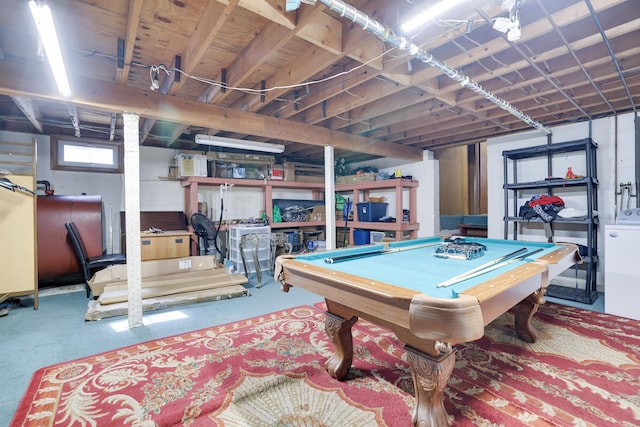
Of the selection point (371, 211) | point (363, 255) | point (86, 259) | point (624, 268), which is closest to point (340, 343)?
point (363, 255)

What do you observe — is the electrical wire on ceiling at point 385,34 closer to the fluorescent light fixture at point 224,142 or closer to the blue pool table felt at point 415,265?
the blue pool table felt at point 415,265

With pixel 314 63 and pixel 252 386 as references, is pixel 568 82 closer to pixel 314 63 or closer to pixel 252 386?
pixel 314 63

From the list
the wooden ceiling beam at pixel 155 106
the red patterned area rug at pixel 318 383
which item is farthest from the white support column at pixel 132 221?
the red patterned area rug at pixel 318 383

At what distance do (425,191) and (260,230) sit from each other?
3378 millimetres

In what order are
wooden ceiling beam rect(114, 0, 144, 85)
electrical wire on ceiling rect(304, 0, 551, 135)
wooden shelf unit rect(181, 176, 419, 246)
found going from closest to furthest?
electrical wire on ceiling rect(304, 0, 551, 135) < wooden ceiling beam rect(114, 0, 144, 85) < wooden shelf unit rect(181, 176, 419, 246)

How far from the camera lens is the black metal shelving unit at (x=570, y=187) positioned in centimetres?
358

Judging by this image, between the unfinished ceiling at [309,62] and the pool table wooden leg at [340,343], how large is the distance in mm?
1879

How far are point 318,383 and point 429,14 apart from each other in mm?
2352

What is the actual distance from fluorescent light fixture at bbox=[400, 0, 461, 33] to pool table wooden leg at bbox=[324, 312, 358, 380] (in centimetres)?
183

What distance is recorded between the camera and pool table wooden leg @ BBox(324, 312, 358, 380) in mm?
1944

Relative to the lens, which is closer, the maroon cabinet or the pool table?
the pool table

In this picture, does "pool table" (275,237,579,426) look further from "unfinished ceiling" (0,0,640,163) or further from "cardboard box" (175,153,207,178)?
"cardboard box" (175,153,207,178)

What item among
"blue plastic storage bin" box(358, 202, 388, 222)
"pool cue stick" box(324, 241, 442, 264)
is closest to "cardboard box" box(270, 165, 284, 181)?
"blue plastic storage bin" box(358, 202, 388, 222)

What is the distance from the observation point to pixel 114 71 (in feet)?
9.30
